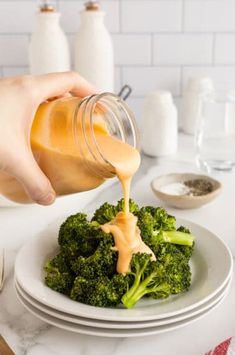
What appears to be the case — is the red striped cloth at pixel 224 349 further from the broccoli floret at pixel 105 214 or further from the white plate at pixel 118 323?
the broccoli floret at pixel 105 214

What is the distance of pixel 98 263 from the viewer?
0.88m

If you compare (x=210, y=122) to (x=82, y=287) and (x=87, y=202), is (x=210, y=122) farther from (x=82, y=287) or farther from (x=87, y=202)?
(x=82, y=287)

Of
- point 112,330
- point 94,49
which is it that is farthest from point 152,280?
point 94,49

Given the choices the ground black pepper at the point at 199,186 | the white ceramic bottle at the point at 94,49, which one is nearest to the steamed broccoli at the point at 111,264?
the ground black pepper at the point at 199,186

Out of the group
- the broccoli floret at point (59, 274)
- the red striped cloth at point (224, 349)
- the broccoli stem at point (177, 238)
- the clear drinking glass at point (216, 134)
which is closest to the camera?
the red striped cloth at point (224, 349)

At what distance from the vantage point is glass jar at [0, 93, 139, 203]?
0.87 meters

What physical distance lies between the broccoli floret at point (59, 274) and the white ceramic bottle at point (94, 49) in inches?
30.4

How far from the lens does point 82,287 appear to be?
2.75 feet

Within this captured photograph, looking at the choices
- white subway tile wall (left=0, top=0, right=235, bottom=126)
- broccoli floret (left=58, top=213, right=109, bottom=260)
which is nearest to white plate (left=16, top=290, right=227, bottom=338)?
broccoli floret (left=58, top=213, right=109, bottom=260)

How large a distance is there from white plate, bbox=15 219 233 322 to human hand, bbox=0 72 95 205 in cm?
11

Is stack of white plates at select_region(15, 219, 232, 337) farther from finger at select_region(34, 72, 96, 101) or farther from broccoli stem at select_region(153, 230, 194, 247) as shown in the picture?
finger at select_region(34, 72, 96, 101)

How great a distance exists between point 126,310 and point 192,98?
3.30 ft

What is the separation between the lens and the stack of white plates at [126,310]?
0.77m

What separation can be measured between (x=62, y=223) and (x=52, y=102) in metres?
0.24
